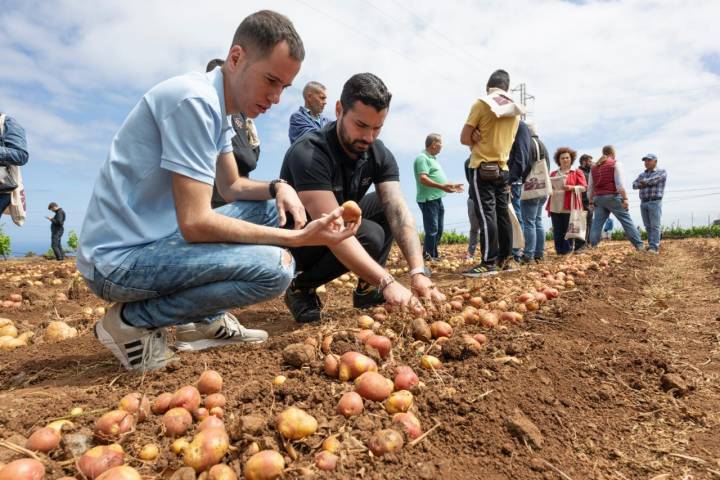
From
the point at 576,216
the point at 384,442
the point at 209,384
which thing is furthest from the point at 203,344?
the point at 576,216

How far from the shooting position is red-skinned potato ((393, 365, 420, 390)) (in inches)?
71.0

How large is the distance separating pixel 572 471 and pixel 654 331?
2.00 m

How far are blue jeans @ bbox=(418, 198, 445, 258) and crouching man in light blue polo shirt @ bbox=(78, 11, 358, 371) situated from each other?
5.15m

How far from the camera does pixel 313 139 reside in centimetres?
313

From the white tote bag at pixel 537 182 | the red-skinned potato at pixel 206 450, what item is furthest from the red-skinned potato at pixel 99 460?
the white tote bag at pixel 537 182

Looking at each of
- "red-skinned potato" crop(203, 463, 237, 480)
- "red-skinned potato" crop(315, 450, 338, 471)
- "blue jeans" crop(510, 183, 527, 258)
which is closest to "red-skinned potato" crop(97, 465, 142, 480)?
"red-skinned potato" crop(203, 463, 237, 480)

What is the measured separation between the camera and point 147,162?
207cm

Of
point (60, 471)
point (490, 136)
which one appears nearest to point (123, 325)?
point (60, 471)

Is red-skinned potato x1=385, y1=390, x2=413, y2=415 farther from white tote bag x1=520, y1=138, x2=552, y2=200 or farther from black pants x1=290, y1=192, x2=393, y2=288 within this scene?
white tote bag x1=520, y1=138, x2=552, y2=200

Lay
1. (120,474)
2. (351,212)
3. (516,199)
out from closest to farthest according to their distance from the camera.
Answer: (120,474)
(351,212)
(516,199)

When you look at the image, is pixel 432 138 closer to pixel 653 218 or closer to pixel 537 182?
pixel 537 182

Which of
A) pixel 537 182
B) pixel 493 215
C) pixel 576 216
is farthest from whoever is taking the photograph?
pixel 576 216

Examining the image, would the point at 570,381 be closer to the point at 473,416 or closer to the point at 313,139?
the point at 473,416

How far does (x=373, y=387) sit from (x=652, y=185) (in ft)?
31.9
